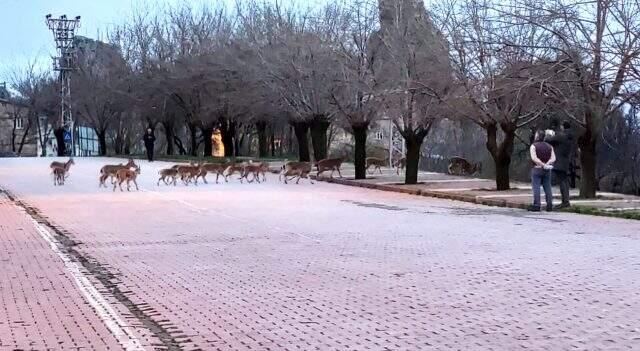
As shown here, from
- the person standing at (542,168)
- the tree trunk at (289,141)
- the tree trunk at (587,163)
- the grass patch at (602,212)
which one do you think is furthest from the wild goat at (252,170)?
the tree trunk at (289,141)

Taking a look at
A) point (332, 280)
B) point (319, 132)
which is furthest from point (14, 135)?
point (332, 280)

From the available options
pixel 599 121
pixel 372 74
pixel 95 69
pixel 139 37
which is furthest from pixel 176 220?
pixel 95 69

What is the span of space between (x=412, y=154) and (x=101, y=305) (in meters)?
22.9

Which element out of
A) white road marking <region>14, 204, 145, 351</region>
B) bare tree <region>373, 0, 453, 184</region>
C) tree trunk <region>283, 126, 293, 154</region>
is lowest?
white road marking <region>14, 204, 145, 351</region>

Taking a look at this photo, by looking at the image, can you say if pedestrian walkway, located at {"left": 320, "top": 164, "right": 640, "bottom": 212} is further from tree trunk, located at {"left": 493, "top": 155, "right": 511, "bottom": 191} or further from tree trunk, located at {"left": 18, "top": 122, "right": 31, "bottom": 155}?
tree trunk, located at {"left": 18, "top": 122, "right": 31, "bottom": 155}

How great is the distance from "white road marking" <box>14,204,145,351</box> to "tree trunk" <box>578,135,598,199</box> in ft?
49.2

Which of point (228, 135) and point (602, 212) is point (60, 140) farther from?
point (602, 212)

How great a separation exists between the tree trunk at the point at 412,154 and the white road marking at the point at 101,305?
18298mm

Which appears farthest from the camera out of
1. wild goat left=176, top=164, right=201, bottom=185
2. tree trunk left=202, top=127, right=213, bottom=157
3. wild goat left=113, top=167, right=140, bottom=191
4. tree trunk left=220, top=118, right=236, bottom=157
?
tree trunk left=202, top=127, right=213, bottom=157

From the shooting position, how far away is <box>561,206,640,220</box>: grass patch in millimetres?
18984

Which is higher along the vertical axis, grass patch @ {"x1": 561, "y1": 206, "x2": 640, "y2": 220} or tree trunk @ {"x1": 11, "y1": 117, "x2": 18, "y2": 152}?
tree trunk @ {"x1": 11, "y1": 117, "x2": 18, "y2": 152}

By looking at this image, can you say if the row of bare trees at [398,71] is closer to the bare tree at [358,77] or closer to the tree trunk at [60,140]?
the bare tree at [358,77]

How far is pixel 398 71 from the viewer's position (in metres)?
29.5

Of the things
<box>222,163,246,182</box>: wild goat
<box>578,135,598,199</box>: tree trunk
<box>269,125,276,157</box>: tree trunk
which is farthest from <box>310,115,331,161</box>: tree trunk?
<box>269,125,276,157</box>: tree trunk
